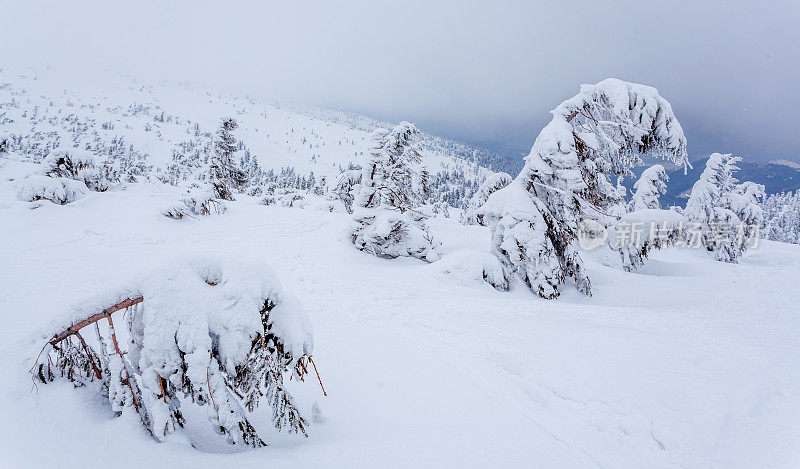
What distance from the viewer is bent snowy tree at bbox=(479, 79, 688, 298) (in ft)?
36.1

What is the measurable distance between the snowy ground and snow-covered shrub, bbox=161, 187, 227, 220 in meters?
4.91

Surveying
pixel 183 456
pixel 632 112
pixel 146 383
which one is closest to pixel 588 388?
pixel 183 456

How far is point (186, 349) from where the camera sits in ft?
8.36

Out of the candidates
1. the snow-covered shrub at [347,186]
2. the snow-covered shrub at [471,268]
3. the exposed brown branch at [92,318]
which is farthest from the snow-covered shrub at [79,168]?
the exposed brown branch at [92,318]

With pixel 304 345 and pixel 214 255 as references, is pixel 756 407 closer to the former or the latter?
pixel 304 345

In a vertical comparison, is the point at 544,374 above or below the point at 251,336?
below

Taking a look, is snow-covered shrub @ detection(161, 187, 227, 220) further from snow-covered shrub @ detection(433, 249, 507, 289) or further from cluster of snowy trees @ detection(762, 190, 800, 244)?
cluster of snowy trees @ detection(762, 190, 800, 244)

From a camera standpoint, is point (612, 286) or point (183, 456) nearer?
point (183, 456)

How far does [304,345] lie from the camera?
121 inches

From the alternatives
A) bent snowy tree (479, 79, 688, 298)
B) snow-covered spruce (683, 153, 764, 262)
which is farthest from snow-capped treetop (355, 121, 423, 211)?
snow-covered spruce (683, 153, 764, 262)

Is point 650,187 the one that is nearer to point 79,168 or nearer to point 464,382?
point 464,382

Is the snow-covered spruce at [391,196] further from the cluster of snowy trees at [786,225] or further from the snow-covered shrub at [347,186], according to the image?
the cluster of snowy trees at [786,225]

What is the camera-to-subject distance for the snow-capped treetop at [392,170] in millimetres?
14531

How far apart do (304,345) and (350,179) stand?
2345 cm
